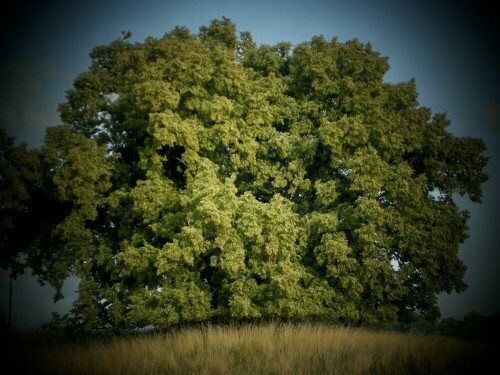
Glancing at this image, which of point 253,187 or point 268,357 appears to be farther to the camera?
point 253,187

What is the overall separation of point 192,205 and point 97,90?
6872 mm

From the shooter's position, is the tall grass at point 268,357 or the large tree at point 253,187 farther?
the large tree at point 253,187

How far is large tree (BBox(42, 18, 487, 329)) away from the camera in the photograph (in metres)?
13.6

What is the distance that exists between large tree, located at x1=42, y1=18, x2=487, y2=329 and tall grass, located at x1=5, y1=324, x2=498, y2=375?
9.84 feet

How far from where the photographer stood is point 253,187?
17.7 meters

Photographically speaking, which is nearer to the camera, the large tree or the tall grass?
the tall grass

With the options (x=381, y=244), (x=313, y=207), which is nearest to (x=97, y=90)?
(x=313, y=207)

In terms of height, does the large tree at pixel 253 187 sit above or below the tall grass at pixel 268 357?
above

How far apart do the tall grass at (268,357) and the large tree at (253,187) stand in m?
3.00

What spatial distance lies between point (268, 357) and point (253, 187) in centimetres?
994

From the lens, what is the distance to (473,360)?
28.6 feet

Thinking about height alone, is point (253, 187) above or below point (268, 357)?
above

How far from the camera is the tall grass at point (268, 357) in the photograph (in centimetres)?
782

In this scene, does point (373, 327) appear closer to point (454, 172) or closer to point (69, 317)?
point (454, 172)
